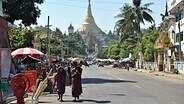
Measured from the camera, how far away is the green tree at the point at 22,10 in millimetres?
39312

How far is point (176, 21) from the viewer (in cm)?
6850

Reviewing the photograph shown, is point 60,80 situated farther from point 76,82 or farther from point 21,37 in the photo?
point 21,37

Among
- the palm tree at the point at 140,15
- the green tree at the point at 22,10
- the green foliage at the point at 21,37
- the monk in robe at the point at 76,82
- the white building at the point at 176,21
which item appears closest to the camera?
the monk in robe at the point at 76,82

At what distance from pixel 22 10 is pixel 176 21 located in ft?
113

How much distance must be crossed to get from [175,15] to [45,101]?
2054 inches

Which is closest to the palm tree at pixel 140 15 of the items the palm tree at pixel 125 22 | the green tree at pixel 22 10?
the palm tree at pixel 125 22

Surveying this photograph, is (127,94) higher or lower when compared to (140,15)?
lower

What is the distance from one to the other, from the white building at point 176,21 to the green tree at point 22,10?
26.3 m

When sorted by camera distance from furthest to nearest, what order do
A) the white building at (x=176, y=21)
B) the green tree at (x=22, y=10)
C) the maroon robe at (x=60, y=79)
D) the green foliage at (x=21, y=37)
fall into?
the white building at (x=176, y=21) → the green foliage at (x=21, y=37) → the green tree at (x=22, y=10) → the maroon robe at (x=60, y=79)

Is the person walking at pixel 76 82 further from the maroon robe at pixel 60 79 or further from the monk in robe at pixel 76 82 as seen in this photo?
the maroon robe at pixel 60 79

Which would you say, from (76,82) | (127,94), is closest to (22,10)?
(127,94)

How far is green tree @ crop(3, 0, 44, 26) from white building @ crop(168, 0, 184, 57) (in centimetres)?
2630

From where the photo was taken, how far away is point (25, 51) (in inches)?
1095

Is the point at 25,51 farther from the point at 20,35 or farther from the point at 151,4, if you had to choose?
the point at 151,4
